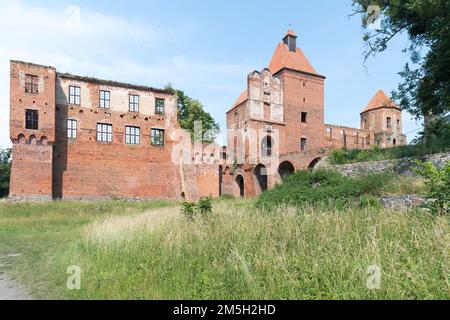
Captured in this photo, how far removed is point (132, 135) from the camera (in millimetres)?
26844

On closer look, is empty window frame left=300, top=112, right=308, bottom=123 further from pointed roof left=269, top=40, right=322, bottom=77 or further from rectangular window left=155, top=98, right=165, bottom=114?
rectangular window left=155, top=98, right=165, bottom=114

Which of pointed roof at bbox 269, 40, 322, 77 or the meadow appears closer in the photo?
the meadow

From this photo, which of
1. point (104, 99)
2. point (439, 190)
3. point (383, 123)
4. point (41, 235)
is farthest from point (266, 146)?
point (383, 123)

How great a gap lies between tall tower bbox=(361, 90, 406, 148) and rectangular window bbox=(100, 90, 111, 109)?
4058 centimetres

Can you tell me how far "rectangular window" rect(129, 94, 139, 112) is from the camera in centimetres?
2728

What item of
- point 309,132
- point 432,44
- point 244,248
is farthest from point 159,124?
point 244,248

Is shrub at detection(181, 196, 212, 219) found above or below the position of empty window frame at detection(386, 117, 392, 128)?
below

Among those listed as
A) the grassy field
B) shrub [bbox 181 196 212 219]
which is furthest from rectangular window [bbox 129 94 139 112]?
the grassy field

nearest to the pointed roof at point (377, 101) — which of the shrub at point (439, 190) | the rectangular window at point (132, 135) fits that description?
the rectangular window at point (132, 135)

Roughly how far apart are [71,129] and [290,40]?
27389 millimetres

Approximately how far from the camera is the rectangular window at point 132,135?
87.4ft

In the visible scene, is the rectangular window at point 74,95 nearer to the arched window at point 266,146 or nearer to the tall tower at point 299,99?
the arched window at point 266,146

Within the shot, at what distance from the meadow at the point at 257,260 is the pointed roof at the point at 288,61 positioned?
29.7m
